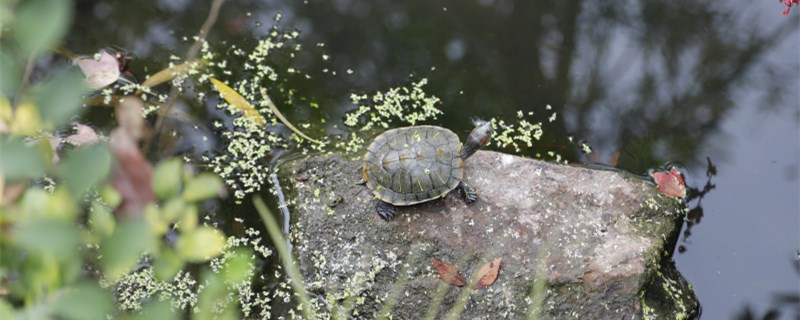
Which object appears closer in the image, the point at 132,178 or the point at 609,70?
the point at 132,178

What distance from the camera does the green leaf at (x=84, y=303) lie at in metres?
0.67

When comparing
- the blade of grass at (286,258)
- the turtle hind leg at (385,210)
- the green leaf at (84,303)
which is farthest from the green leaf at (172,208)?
the turtle hind leg at (385,210)

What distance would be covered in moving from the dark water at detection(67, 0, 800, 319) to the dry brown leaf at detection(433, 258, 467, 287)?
2.68 feet

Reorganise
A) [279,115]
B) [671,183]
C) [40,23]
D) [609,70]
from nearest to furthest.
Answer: [40,23], [671,183], [279,115], [609,70]

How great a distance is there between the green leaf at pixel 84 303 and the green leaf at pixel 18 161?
122 millimetres

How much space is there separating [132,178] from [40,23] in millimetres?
152

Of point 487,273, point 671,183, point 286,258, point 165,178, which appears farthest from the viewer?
point 671,183

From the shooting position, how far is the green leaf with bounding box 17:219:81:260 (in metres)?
0.64

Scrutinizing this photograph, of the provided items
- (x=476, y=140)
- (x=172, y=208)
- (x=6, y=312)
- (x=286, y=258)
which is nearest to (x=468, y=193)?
(x=476, y=140)

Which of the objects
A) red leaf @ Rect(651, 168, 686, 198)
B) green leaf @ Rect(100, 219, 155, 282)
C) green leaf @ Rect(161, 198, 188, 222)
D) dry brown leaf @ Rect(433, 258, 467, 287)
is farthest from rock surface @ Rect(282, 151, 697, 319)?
green leaf @ Rect(100, 219, 155, 282)

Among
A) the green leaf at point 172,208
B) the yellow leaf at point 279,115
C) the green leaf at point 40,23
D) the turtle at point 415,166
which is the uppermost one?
the green leaf at point 40,23

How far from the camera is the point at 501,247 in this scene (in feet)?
9.34

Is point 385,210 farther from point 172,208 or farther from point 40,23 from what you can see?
point 40,23

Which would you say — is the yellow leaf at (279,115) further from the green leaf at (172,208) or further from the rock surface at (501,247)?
the green leaf at (172,208)
